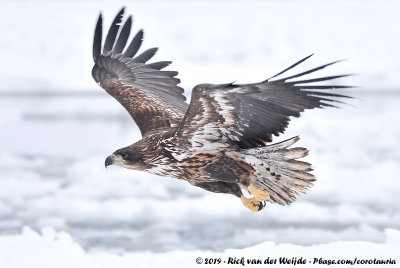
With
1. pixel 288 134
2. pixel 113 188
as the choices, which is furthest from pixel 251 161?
pixel 288 134

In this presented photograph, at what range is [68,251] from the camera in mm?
5527

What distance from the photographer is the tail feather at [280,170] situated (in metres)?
5.06

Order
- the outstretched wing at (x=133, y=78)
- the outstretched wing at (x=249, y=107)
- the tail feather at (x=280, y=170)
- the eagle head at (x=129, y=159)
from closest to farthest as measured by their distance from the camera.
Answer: the outstretched wing at (x=249, y=107) < the tail feather at (x=280, y=170) < the eagle head at (x=129, y=159) < the outstretched wing at (x=133, y=78)

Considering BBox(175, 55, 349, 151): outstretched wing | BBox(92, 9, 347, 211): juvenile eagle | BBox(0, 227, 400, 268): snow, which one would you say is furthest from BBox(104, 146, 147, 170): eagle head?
BBox(0, 227, 400, 268): snow

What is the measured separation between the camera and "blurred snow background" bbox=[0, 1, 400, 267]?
6.12 m

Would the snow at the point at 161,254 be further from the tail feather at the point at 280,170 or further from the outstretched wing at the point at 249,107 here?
the outstretched wing at the point at 249,107

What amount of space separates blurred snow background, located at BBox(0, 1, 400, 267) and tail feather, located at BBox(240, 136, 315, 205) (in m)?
0.42

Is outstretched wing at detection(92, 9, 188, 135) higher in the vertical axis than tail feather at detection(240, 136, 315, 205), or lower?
higher

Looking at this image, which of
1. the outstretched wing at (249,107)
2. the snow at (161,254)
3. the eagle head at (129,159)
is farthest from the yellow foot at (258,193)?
the eagle head at (129,159)

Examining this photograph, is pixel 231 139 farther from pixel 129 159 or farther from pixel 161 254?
pixel 161 254

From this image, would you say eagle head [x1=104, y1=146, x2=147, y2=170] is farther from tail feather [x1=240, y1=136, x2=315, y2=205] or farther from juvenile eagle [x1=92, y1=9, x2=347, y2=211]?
tail feather [x1=240, y1=136, x2=315, y2=205]

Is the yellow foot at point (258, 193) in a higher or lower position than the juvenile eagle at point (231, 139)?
lower

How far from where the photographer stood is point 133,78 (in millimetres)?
6707

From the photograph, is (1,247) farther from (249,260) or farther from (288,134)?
(288,134)
